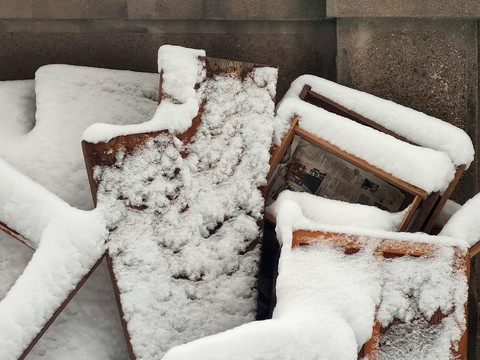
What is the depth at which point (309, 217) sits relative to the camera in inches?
79.7

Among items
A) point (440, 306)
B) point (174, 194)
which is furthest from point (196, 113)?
point (440, 306)

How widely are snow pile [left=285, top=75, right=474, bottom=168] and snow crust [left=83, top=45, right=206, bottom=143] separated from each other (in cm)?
46

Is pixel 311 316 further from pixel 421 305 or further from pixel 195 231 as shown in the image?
pixel 195 231

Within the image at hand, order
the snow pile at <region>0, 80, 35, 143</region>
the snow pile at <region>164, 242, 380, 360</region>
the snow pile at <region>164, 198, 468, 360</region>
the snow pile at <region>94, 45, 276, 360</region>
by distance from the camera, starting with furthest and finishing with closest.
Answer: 1. the snow pile at <region>0, 80, 35, 143</region>
2. the snow pile at <region>94, 45, 276, 360</region>
3. the snow pile at <region>164, 198, 468, 360</region>
4. the snow pile at <region>164, 242, 380, 360</region>

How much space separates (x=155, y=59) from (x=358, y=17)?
1.01m

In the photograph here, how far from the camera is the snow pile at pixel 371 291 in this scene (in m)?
1.70

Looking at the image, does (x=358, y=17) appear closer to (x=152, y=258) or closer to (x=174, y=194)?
(x=174, y=194)

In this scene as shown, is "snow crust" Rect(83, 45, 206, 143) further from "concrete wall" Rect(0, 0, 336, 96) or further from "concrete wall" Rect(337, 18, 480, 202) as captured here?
"concrete wall" Rect(337, 18, 480, 202)

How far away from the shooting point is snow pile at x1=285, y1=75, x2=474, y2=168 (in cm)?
215

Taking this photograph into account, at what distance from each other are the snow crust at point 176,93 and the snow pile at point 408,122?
18.1 inches

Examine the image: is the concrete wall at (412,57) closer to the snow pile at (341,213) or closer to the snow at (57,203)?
the snow pile at (341,213)

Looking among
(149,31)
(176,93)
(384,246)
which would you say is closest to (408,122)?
(384,246)

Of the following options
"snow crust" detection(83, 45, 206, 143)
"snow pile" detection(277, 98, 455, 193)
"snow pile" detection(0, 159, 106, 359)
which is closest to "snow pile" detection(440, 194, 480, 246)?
"snow pile" detection(277, 98, 455, 193)

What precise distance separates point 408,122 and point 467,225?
0.49 metres
